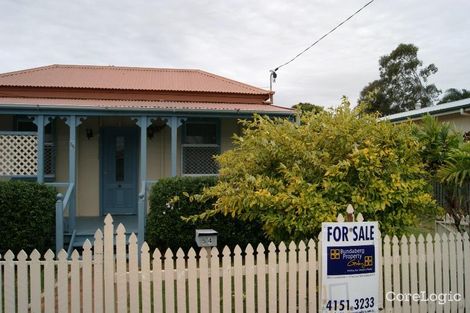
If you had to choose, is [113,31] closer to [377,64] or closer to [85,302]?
[85,302]

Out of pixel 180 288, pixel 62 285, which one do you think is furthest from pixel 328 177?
pixel 62 285

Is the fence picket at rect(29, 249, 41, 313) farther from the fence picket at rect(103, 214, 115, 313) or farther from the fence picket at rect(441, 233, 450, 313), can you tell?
the fence picket at rect(441, 233, 450, 313)

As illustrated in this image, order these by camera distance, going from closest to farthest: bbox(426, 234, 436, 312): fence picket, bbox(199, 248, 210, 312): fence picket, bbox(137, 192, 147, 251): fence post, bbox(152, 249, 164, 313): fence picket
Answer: bbox(152, 249, 164, 313): fence picket
bbox(199, 248, 210, 312): fence picket
bbox(426, 234, 436, 312): fence picket
bbox(137, 192, 147, 251): fence post

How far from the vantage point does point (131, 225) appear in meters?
9.97

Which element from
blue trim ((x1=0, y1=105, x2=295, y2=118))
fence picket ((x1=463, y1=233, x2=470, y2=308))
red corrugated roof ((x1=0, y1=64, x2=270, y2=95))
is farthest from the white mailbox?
red corrugated roof ((x1=0, y1=64, x2=270, y2=95))

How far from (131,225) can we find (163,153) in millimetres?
2398

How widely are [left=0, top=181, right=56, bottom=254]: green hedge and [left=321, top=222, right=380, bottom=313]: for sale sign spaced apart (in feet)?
20.7

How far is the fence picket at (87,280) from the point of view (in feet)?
12.5

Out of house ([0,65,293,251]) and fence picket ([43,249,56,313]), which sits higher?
house ([0,65,293,251])

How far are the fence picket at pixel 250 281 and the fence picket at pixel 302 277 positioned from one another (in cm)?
50

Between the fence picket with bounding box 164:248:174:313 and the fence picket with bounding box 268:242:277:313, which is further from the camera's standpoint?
the fence picket with bounding box 268:242:277:313

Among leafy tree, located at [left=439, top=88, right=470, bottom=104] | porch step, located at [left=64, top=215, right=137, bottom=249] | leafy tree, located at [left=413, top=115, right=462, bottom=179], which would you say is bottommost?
porch step, located at [left=64, top=215, right=137, bottom=249]

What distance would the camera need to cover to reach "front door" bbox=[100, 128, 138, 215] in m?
11.3

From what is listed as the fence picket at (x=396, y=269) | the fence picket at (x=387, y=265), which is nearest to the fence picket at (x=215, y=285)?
the fence picket at (x=387, y=265)
